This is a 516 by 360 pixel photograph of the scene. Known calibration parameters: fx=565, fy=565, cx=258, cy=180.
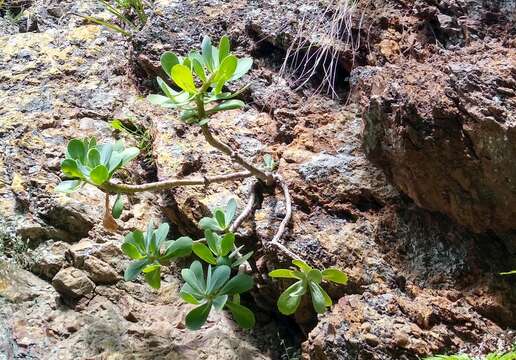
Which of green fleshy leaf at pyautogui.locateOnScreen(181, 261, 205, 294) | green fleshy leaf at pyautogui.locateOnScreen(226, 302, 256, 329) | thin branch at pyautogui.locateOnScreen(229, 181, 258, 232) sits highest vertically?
thin branch at pyautogui.locateOnScreen(229, 181, 258, 232)

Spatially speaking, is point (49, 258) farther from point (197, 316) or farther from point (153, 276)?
point (197, 316)

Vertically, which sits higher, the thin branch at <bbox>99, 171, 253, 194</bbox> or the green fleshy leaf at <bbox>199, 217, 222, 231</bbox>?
the thin branch at <bbox>99, 171, 253, 194</bbox>

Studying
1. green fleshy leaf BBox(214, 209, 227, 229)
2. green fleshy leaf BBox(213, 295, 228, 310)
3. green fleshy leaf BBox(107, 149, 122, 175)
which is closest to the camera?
green fleshy leaf BBox(213, 295, 228, 310)

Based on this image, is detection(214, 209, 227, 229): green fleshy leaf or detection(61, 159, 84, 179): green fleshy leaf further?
detection(214, 209, 227, 229): green fleshy leaf

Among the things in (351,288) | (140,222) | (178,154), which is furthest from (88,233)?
(351,288)

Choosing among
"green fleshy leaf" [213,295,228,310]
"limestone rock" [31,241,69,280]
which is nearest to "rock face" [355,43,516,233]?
"green fleshy leaf" [213,295,228,310]

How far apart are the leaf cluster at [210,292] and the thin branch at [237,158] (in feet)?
1.31

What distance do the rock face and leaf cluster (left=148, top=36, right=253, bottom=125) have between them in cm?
46

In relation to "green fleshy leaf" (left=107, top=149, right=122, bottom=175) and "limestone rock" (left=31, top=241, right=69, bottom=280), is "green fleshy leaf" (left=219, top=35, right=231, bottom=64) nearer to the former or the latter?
"green fleshy leaf" (left=107, top=149, right=122, bottom=175)

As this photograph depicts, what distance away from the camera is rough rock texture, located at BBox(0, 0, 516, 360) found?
5.38 feet

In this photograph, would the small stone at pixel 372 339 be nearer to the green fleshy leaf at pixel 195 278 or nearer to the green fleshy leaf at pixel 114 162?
the green fleshy leaf at pixel 195 278

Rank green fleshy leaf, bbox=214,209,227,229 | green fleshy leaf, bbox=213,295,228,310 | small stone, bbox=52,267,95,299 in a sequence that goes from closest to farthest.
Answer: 1. green fleshy leaf, bbox=213,295,228,310
2. green fleshy leaf, bbox=214,209,227,229
3. small stone, bbox=52,267,95,299

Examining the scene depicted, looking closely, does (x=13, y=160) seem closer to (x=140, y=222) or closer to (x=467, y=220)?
(x=140, y=222)

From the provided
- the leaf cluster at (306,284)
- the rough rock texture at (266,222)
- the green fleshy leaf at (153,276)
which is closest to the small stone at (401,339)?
the rough rock texture at (266,222)
